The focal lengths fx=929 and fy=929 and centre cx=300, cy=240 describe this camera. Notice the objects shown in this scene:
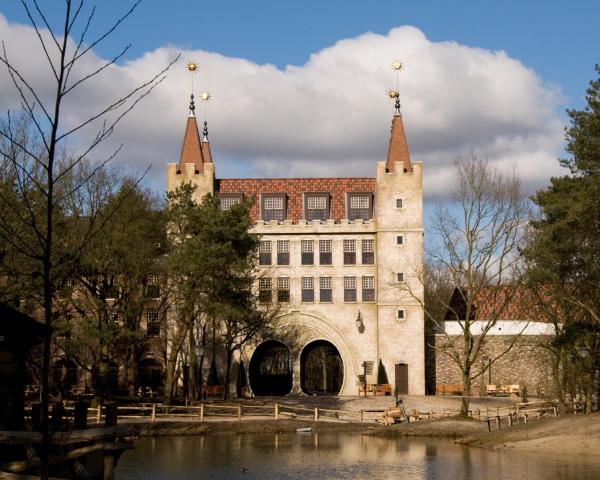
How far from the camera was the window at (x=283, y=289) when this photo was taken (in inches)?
2394

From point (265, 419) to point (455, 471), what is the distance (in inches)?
680

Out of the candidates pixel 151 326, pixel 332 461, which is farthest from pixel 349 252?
pixel 332 461

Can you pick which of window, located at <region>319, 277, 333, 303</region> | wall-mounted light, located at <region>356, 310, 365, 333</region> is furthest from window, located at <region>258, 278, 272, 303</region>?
wall-mounted light, located at <region>356, 310, 365, 333</region>

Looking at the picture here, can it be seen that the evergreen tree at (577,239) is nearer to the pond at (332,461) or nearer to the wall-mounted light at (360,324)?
the pond at (332,461)

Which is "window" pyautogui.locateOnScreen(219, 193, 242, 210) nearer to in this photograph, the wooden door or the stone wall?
the wooden door

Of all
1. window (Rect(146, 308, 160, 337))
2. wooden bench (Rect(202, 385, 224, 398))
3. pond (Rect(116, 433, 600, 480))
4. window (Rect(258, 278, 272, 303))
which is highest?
window (Rect(258, 278, 272, 303))

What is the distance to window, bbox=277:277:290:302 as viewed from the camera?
6081 cm

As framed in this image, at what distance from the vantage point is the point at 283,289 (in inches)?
2403

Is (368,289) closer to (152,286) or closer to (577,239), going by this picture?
(152,286)

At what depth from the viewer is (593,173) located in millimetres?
34344

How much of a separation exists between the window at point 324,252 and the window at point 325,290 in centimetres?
112

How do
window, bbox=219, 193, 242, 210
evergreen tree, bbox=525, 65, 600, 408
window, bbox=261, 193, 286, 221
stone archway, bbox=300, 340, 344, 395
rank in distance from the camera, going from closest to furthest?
evergreen tree, bbox=525, 65, 600, 408, window, bbox=219, 193, 242, 210, window, bbox=261, 193, 286, 221, stone archway, bbox=300, 340, 344, 395

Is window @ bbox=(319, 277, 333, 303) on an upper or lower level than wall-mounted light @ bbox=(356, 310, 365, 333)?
upper

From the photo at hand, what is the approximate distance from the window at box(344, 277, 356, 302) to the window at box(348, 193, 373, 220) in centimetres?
433
